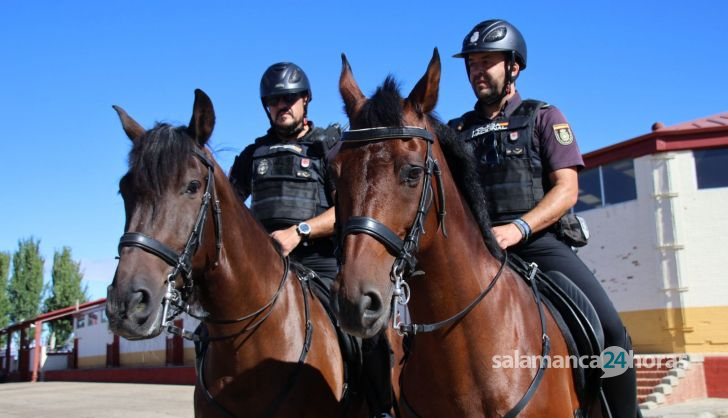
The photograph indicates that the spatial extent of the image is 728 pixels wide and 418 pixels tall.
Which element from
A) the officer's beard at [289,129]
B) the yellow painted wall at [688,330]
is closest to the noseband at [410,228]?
the officer's beard at [289,129]

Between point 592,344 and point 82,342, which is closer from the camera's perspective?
point 592,344

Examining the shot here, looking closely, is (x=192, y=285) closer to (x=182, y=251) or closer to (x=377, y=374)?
(x=182, y=251)

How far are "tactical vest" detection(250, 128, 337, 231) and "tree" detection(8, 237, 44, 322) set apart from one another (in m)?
57.5

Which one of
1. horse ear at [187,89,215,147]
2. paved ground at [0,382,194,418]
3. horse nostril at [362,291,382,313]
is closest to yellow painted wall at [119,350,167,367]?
paved ground at [0,382,194,418]

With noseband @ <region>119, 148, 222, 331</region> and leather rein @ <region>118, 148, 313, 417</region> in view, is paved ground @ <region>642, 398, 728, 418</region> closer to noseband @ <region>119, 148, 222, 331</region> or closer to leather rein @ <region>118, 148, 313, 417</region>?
leather rein @ <region>118, 148, 313, 417</region>

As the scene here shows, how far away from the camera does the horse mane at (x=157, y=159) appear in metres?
3.76

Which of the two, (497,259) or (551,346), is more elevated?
(497,259)

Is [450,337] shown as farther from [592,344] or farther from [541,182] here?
[541,182]

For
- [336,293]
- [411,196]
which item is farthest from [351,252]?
[411,196]

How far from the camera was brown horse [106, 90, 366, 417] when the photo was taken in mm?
3561

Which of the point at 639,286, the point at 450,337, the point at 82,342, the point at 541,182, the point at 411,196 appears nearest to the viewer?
the point at 411,196

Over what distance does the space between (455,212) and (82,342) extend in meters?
41.5

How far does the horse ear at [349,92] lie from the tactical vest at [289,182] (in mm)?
1801

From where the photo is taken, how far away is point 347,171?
318 centimetres
